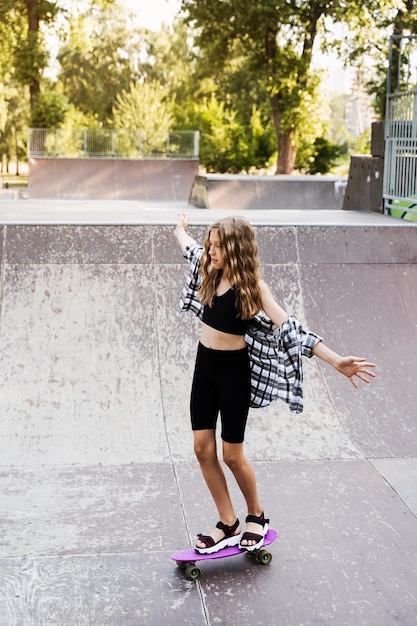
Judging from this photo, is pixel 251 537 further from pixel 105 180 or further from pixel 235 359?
pixel 105 180

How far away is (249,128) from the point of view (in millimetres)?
40219

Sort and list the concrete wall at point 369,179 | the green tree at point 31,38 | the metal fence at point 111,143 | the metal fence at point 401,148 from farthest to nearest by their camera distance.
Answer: the green tree at point 31,38
the metal fence at point 111,143
the concrete wall at point 369,179
the metal fence at point 401,148

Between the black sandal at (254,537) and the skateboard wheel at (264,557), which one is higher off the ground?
the black sandal at (254,537)

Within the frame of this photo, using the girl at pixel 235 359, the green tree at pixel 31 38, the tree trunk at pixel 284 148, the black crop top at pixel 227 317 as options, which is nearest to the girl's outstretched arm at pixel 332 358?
the girl at pixel 235 359

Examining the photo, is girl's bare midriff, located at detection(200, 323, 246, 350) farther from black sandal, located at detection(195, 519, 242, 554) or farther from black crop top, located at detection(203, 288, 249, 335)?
black sandal, located at detection(195, 519, 242, 554)

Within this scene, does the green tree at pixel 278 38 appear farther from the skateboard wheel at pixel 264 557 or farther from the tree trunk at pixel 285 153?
the skateboard wheel at pixel 264 557

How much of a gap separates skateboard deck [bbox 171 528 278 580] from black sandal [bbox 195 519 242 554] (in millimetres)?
20

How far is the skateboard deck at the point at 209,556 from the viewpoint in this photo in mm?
4266

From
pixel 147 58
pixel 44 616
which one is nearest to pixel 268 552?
pixel 44 616

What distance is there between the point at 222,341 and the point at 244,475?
72 centimetres

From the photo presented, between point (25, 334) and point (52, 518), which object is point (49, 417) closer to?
point (25, 334)

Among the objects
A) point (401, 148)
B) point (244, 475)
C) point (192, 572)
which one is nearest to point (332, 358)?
point (244, 475)

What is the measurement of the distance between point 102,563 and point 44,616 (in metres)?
0.59

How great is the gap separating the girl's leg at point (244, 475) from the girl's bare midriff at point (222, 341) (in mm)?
498
